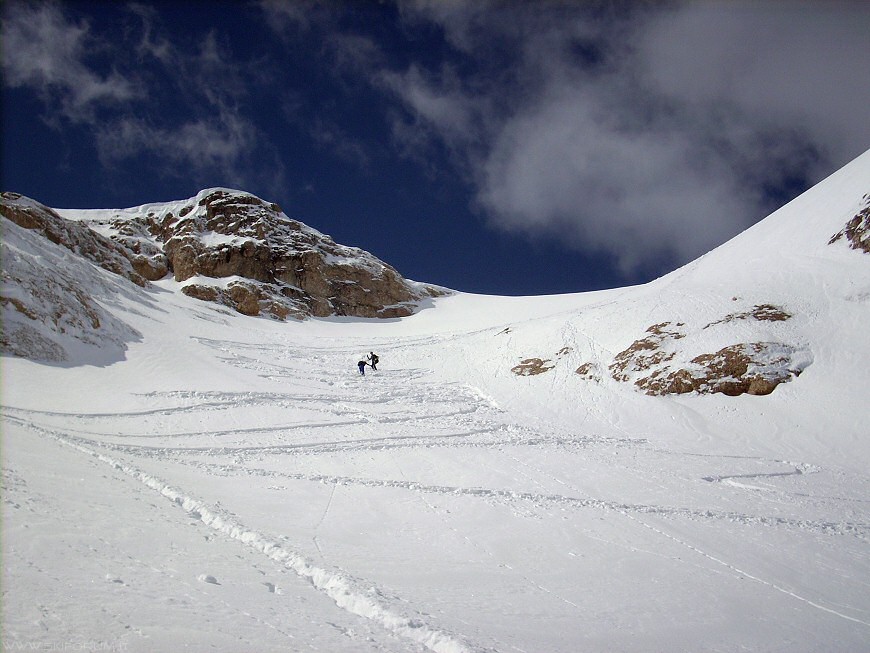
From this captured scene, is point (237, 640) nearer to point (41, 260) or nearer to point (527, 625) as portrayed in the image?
point (527, 625)

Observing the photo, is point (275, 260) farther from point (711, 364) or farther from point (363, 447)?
point (711, 364)

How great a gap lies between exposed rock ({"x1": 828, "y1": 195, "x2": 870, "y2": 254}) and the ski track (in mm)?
19906

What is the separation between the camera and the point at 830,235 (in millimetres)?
29203

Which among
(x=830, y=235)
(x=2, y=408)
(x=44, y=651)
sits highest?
(x=830, y=235)

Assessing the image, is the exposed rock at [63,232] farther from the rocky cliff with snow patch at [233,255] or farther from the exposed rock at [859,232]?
the exposed rock at [859,232]

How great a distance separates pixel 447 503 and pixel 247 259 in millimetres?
64964

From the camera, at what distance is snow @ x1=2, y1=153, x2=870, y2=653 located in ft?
15.2

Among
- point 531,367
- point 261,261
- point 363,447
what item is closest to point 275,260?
point 261,261

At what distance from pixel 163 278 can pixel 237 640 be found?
237 feet

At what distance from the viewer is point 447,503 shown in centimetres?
926

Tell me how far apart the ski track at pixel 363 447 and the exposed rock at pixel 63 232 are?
39321 mm

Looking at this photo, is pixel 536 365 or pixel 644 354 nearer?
pixel 644 354

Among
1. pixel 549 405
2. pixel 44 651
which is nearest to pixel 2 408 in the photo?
pixel 44 651

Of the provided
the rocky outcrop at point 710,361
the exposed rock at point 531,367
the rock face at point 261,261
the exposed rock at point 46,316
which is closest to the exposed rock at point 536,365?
the exposed rock at point 531,367
